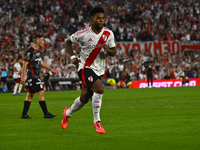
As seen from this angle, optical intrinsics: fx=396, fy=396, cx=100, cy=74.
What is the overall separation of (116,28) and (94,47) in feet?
97.9

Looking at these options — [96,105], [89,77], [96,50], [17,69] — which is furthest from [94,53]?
[17,69]

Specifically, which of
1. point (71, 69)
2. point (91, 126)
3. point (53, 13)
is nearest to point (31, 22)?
point (53, 13)

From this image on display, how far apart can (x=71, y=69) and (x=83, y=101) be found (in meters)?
23.1

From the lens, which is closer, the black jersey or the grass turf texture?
the grass turf texture

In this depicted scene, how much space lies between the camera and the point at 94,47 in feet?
24.4

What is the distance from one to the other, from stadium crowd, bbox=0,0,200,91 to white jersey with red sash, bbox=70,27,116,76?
845 inches

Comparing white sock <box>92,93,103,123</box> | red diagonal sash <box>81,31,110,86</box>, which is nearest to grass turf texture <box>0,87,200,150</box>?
white sock <box>92,93,103,123</box>

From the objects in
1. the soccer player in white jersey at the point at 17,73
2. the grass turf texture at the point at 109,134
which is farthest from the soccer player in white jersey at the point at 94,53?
the soccer player in white jersey at the point at 17,73

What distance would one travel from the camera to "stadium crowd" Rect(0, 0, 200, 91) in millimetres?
31203

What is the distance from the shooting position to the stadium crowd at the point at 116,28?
3120cm

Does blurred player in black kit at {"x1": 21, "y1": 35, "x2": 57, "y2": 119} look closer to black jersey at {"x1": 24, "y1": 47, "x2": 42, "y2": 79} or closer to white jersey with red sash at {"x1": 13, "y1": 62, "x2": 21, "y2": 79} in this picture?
black jersey at {"x1": 24, "y1": 47, "x2": 42, "y2": 79}

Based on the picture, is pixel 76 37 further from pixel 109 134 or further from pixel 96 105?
pixel 109 134

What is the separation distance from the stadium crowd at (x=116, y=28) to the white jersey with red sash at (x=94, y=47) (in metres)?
21.5

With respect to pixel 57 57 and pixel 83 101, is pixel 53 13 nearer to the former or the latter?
pixel 57 57
